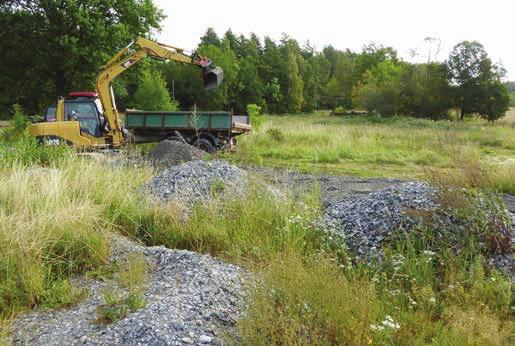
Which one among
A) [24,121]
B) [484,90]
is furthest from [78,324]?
[484,90]

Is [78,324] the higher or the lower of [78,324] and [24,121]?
the lower

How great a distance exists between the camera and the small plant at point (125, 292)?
351 centimetres

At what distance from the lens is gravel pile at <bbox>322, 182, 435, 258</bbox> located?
5.04 metres

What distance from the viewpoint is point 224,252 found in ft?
16.1

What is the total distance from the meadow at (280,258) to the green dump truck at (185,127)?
6628 mm

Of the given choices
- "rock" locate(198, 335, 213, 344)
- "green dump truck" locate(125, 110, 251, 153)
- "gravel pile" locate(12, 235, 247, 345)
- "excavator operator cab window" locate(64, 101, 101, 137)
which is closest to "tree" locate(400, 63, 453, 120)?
"green dump truck" locate(125, 110, 251, 153)

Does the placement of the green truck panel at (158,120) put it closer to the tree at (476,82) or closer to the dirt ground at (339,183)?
the dirt ground at (339,183)

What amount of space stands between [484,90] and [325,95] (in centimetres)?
3506

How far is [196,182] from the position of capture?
6.92 meters

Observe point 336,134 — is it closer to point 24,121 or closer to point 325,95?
point 24,121

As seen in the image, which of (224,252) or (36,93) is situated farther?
(36,93)

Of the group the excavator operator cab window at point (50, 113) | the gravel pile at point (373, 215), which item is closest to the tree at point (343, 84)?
the excavator operator cab window at point (50, 113)

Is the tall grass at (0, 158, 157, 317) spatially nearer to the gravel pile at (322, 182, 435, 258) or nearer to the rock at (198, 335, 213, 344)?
the rock at (198, 335, 213, 344)

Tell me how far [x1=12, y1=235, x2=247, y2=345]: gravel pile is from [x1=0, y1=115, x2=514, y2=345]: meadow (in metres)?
0.18
